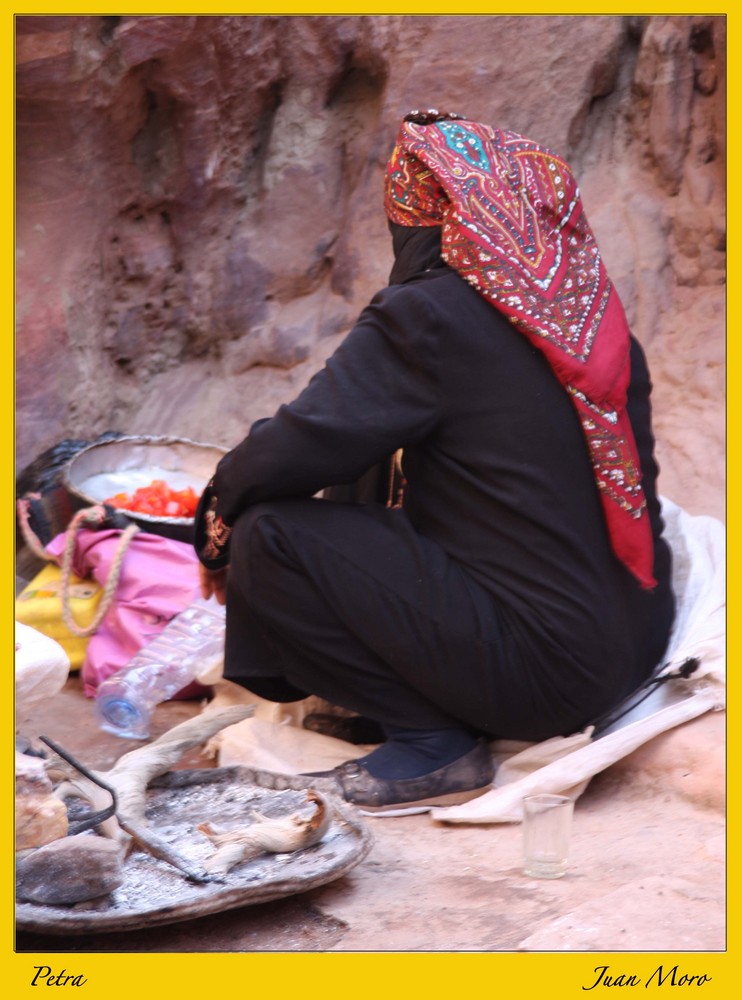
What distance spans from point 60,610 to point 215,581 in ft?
3.61

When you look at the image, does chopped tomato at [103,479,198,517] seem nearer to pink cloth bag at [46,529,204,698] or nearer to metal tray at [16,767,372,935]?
pink cloth bag at [46,529,204,698]

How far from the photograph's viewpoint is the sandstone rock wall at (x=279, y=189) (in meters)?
5.10

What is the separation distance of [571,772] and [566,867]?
1.50 feet

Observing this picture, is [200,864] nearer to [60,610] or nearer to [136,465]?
[60,610]

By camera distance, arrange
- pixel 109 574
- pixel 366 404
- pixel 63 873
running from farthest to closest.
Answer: pixel 109 574
pixel 366 404
pixel 63 873

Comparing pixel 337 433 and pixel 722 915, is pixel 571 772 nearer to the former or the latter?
pixel 722 915

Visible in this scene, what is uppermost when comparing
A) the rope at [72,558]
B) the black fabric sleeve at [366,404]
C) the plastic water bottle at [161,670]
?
the black fabric sleeve at [366,404]

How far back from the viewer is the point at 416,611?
290 cm

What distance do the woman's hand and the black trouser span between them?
18cm

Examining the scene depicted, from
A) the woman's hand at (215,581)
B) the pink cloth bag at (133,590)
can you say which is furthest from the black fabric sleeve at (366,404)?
the pink cloth bag at (133,590)

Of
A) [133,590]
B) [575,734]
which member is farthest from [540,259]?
[133,590]

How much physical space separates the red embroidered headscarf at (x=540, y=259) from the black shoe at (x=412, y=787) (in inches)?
24.9

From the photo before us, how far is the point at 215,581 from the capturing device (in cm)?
325

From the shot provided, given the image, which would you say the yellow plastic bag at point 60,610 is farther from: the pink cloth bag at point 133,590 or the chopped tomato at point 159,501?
the chopped tomato at point 159,501
